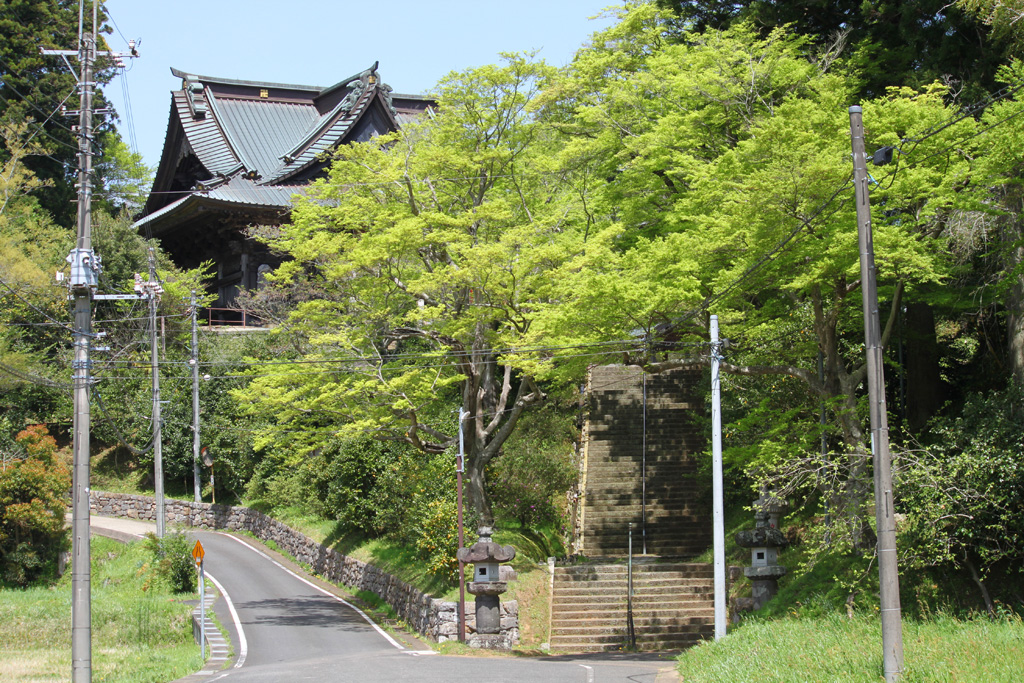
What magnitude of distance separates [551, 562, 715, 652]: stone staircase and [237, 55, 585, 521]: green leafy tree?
112 inches

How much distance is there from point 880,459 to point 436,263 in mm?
14229

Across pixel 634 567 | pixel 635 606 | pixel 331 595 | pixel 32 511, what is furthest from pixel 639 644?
pixel 32 511

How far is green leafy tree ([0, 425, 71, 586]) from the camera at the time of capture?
92.4ft

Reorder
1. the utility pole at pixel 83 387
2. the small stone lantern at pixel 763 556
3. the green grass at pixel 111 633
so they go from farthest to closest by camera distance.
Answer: the small stone lantern at pixel 763 556 → the green grass at pixel 111 633 → the utility pole at pixel 83 387

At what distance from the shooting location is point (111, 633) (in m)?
20.7

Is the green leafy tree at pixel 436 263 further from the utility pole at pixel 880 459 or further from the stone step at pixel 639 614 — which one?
the utility pole at pixel 880 459

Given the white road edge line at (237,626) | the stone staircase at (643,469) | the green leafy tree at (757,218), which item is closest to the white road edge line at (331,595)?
the white road edge line at (237,626)

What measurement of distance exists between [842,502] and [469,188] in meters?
11.8

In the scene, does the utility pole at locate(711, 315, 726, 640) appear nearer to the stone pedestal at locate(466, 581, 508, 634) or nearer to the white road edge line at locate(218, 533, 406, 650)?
the stone pedestal at locate(466, 581, 508, 634)

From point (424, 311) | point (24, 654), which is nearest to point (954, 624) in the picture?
point (424, 311)

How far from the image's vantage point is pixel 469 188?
2398 cm

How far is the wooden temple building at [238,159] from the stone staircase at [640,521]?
50.8ft

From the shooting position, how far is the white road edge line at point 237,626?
762 inches

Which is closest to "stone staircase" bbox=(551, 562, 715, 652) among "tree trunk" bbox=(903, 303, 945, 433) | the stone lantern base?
the stone lantern base
